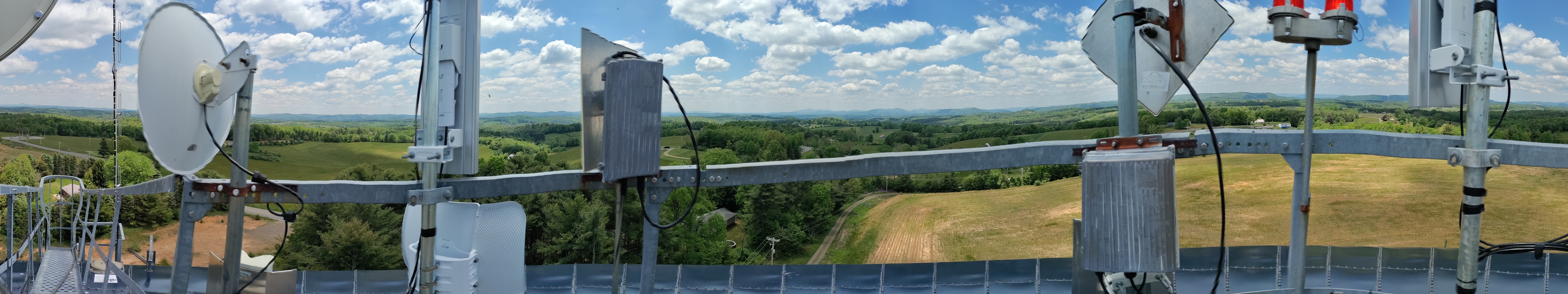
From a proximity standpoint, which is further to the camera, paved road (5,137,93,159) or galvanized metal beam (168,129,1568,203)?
paved road (5,137,93,159)

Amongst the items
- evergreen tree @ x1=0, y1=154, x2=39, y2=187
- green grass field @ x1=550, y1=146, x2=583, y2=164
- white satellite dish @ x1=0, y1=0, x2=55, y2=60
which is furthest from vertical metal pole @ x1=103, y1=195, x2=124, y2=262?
evergreen tree @ x1=0, y1=154, x2=39, y2=187

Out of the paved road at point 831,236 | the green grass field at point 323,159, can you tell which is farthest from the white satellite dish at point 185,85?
the green grass field at point 323,159

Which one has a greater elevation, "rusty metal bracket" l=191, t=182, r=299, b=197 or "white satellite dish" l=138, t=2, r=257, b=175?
"white satellite dish" l=138, t=2, r=257, b=175

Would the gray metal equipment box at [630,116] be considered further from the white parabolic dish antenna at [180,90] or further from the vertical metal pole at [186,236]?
the vertical metal pole at [186,236]

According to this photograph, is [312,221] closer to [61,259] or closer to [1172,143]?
[61,259]

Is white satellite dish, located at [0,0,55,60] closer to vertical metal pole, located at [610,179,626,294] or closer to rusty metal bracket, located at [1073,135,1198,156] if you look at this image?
vertical metal pole, located at [610,179,626,294]

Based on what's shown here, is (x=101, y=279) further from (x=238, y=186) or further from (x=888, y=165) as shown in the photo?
(x=888, y=165)
